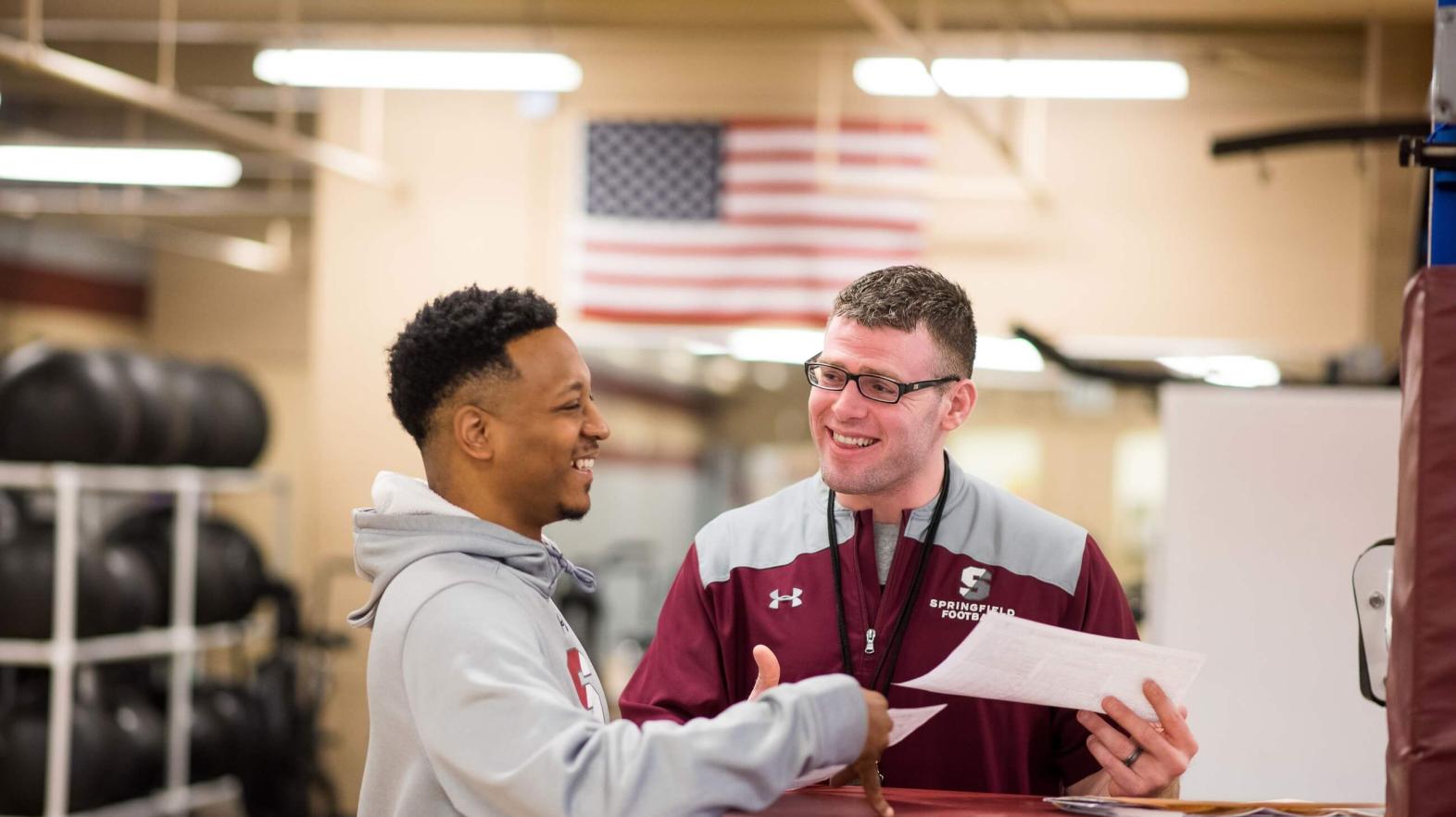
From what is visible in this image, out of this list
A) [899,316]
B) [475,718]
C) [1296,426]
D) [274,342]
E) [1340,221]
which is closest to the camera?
[475,718]

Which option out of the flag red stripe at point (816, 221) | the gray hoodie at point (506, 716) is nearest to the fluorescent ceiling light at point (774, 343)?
the flag red stripe at point (816, 221)

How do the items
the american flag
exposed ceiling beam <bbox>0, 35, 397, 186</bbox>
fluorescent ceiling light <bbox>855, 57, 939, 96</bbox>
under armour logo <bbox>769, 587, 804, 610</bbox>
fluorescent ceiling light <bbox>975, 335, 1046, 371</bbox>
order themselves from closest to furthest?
under armour logo <bbox>769, 587, 804, 610</bbox>, exposed ceiling beam <bbox>0, 35, 397, 186</bbox>, fluorescent ceiling light <bbox>855, 57, 939, 96</bbox>, the american flag, fluorescent ceiling light <bbox>975, 335, 1046, 371</bbox>

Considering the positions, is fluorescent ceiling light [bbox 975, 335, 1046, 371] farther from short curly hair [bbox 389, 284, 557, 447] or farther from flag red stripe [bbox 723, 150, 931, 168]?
short curly hair [bbox 389, 284, 557, 447]

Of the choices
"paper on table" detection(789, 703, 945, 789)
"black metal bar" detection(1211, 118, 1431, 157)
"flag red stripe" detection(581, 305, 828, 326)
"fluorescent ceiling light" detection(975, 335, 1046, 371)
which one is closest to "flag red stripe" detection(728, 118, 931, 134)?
"flag red stripe" detection(581, 305, 828, 326)

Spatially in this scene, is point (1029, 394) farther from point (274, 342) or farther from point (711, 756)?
point (711, 756)

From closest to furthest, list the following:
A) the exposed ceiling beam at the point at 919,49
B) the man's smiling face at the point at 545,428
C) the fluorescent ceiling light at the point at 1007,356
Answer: the man's smiling face at the point at 545,428 → the exposed ceiling beam at the point at 919,49 → the fluorescent ceiling light at the point at 1007,356

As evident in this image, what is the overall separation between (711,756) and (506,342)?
68 centimetres

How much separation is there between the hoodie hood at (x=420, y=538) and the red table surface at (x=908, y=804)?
474mm

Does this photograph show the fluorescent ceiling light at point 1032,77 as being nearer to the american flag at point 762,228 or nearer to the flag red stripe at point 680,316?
the american flag at point 762,228

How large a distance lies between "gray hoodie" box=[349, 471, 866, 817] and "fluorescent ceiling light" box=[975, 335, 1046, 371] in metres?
8.31

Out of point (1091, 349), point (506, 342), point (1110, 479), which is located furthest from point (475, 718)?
point (1110, 479)

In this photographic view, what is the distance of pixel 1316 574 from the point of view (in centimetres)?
420

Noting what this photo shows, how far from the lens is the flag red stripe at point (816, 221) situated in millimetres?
10023

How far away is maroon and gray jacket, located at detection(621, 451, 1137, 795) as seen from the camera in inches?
99.1
